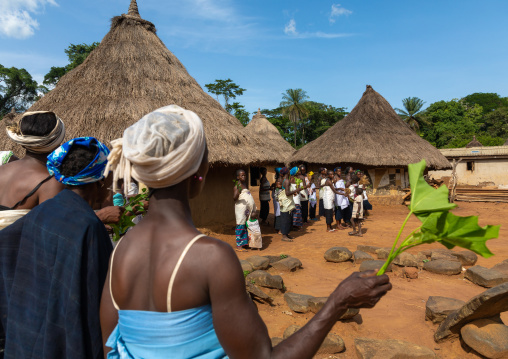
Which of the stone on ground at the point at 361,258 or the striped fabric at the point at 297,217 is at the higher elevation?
the striped fabric at the point at 297,217

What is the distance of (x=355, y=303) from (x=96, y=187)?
4.33 ft

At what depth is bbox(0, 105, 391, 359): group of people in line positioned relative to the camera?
3.43ft

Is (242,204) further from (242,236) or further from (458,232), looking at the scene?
(458,232)

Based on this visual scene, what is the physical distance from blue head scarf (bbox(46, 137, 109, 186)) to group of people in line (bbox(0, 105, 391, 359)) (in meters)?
0.01

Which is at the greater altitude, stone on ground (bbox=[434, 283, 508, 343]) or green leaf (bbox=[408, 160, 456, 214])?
green leaf (bbox=[408, 160, 456, 214])

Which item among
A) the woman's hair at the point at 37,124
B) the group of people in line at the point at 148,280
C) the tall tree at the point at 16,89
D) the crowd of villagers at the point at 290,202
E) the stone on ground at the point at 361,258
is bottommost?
the stone on ground at the point at 361,258

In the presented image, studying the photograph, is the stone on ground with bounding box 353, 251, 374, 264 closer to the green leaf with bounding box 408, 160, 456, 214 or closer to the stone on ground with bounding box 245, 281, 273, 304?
the stone on ground with bounding box 245, 281, 273, 304

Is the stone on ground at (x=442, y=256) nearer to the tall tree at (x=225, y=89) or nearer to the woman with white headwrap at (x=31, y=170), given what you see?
the woman with white headwrap at (x=31, y=170)

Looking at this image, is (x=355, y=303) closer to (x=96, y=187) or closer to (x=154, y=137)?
(x=154, y=137)

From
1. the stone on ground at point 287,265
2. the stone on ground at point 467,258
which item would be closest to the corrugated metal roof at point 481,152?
the stone on ground at point 467,258

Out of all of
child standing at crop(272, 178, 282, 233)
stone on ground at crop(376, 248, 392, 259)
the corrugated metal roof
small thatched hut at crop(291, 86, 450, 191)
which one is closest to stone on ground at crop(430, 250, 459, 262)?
stone on ground at crop(376, 248, 392, 259)

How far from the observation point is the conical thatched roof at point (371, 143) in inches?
613

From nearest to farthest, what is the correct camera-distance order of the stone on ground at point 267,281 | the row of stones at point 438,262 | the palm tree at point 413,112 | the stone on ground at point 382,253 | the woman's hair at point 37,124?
the woman's hair at point 37,124 → the stone on ground at point 267,281 → the row of stones at point 438,262 → the stone on ground at point 382,253 → the palm tree at point 413,112

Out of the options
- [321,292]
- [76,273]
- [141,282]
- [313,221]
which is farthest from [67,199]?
[313,221]
